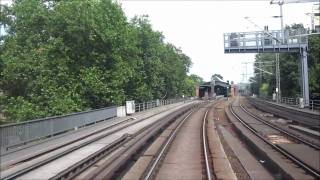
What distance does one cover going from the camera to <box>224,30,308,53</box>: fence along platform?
63.6 m

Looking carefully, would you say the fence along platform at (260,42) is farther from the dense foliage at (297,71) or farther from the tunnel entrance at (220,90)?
the tunnel entrance at (220,90)

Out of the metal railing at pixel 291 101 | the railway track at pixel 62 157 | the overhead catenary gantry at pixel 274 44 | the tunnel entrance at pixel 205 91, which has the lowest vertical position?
the railway track at pixel 62 157

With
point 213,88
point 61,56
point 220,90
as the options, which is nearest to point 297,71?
point 61,56

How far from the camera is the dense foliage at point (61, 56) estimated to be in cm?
4153

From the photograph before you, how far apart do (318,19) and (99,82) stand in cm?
4209

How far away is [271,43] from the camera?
6719cm

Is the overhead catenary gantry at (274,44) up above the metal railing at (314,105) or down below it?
above

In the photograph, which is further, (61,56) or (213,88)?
(213,88)

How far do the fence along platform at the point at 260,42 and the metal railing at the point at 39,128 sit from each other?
3357 centimetres

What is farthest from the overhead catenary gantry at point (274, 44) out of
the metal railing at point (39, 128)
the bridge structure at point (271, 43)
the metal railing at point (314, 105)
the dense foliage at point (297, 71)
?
the metal railing at point (39, 128)

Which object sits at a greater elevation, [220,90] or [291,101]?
[220,90]

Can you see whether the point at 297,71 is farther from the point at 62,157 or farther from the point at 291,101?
the point at 62,157

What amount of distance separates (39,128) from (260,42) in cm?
4849

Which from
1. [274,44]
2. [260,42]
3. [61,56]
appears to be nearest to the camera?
[61,56]
